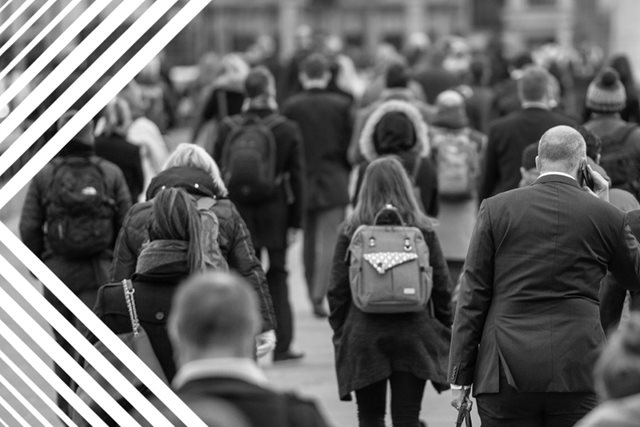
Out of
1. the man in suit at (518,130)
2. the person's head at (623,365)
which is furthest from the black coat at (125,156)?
the person's head at (623,365)

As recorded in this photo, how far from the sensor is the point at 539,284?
20.1ft

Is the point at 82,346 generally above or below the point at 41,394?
above

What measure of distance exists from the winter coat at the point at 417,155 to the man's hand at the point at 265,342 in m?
2.35

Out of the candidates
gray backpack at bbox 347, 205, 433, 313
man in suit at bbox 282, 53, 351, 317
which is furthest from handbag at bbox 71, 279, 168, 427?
man in suit at bbox 282, 53, 351, 317

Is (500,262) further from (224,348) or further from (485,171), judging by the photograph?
(485,171)

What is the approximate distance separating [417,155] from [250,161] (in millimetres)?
1365

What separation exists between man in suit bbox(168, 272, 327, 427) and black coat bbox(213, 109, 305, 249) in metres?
6.52

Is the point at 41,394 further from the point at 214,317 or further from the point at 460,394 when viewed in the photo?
the point at 214,317

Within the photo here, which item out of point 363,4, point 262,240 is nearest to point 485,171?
point 262,240

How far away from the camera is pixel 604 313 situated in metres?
7.33

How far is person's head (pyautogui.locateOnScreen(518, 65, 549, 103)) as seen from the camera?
954 centimetres

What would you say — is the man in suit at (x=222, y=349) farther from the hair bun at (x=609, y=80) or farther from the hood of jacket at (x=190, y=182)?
the hair bun at (x=609, y=80)

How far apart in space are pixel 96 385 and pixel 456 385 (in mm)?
1437

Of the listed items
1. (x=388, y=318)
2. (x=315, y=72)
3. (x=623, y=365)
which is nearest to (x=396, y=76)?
(x=315, y=72)
